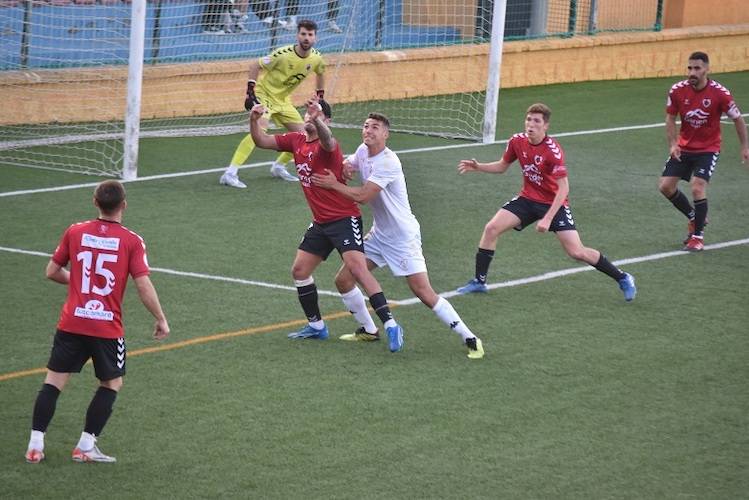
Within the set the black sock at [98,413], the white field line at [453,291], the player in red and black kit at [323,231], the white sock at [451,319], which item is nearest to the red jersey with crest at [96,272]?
the black sock at [98,413]

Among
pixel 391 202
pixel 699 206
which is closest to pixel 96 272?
pixel 391 202

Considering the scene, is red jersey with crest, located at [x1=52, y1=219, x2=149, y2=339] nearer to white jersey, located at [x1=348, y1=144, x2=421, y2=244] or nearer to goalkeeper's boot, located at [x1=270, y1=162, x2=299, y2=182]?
white jersey, located at [x1=348, y1=144, x2=421, y2=244]

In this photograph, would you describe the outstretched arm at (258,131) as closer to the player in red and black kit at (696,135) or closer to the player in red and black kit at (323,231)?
the player in red and black kit at (323,231)

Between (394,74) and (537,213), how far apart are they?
12.2 meters

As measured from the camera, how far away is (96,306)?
24.4ft

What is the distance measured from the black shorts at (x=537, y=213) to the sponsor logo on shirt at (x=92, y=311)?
531 cm

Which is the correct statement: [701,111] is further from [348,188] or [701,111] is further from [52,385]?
[52,385]

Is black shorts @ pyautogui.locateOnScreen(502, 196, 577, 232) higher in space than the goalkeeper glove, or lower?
lower

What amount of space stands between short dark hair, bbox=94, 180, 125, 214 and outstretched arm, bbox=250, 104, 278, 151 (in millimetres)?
2302

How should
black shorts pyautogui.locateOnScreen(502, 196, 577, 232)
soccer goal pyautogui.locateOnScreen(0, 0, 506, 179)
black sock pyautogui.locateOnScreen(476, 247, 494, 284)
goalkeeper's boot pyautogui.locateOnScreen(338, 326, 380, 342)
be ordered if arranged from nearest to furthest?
goalkeeper's boot pyautogui.locateOnScreen(338, 326, 380, 342) → black shorts pyautogui.locateOnScreen(502, 196, 577, 232) → black sock pyautogui.locateOnScreen(476, 247, 494, 284) → soccer goal pyautogui.locateOnScreen(0, 0, 506, 179)

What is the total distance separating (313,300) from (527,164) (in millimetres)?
2721

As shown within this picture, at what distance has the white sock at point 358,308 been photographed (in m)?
10.3

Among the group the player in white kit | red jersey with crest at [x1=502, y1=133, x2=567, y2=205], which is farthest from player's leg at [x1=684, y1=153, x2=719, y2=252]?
the player in white kit

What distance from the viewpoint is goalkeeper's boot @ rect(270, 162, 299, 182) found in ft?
56.0
